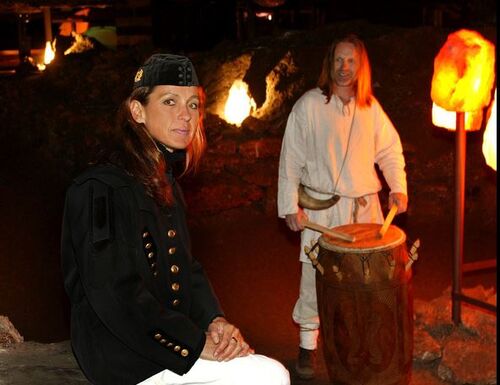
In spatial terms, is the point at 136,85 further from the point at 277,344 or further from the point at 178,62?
the point at 277,344

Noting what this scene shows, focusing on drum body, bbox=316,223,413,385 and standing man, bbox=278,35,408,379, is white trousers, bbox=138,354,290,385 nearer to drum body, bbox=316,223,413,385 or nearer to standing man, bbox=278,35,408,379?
drum body, bbox=316,223,413,385

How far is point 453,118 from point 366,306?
1516 mm

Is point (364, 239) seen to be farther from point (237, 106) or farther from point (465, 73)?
point (237, 106)

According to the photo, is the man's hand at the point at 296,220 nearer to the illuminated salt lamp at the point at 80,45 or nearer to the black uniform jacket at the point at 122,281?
the black uniform jacket at the point at 122,281

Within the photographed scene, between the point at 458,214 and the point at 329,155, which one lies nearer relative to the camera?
the point at 329,155

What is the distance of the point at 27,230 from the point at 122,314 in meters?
6.29

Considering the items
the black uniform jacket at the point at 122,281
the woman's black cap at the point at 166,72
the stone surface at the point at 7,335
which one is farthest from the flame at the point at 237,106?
the black uniform jacket at the point at 122,281

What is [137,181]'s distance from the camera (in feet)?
9.36

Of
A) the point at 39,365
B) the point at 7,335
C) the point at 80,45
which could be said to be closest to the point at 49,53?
the point at 80,45

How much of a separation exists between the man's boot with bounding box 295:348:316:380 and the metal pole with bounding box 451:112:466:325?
1050 mm

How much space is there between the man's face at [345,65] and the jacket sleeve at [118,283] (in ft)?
7.98

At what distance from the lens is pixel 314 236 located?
505 cm

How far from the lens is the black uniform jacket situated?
8.82 feet

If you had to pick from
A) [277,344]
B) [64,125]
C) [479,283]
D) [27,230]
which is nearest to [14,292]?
[27,230]
